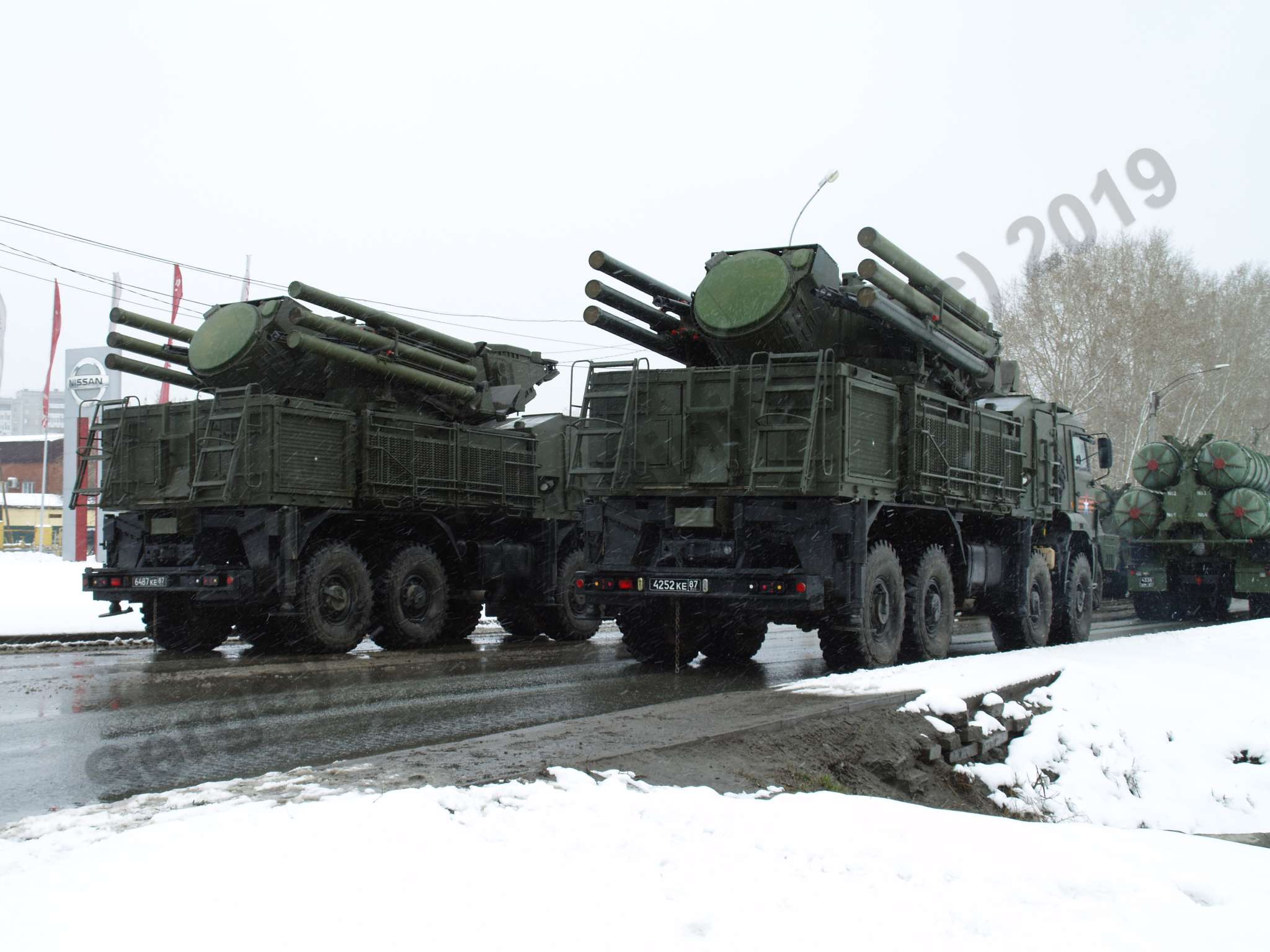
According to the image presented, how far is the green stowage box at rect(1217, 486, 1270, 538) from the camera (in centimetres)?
2139

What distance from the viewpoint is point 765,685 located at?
35.3 ft

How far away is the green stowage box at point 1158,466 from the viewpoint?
22547 millimetres

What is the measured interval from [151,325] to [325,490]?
3.52 m

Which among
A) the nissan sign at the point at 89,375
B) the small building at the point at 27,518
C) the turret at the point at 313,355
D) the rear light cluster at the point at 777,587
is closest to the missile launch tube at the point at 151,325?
the turret at the point at 313,355

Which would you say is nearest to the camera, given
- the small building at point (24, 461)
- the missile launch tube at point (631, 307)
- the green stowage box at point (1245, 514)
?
the missile launch tube at point (631, 307)

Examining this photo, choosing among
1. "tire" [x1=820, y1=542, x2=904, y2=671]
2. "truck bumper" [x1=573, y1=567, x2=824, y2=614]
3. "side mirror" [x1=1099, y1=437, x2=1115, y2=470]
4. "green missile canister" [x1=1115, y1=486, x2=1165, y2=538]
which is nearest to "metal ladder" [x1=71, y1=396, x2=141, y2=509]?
"truck bumper" [x1=573, y1=567, x2=824, y2=614]

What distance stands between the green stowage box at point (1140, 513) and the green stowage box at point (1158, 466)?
0.22 meters

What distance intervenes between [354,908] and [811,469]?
7503 mm

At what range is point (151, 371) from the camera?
15281mm

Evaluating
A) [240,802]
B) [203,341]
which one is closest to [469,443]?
[203,341]

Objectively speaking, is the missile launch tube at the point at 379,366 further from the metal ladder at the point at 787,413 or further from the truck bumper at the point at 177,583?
the metal ladder at the point at 787,413

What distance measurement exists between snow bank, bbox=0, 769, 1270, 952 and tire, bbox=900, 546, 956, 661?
682cm

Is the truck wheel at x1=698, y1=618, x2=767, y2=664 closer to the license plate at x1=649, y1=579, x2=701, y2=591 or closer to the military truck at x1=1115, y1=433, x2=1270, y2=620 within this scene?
the license plate at x1=649, y1=579, x2=701, y2=591

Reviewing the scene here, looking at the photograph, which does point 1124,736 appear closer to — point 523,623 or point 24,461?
point 523,623
